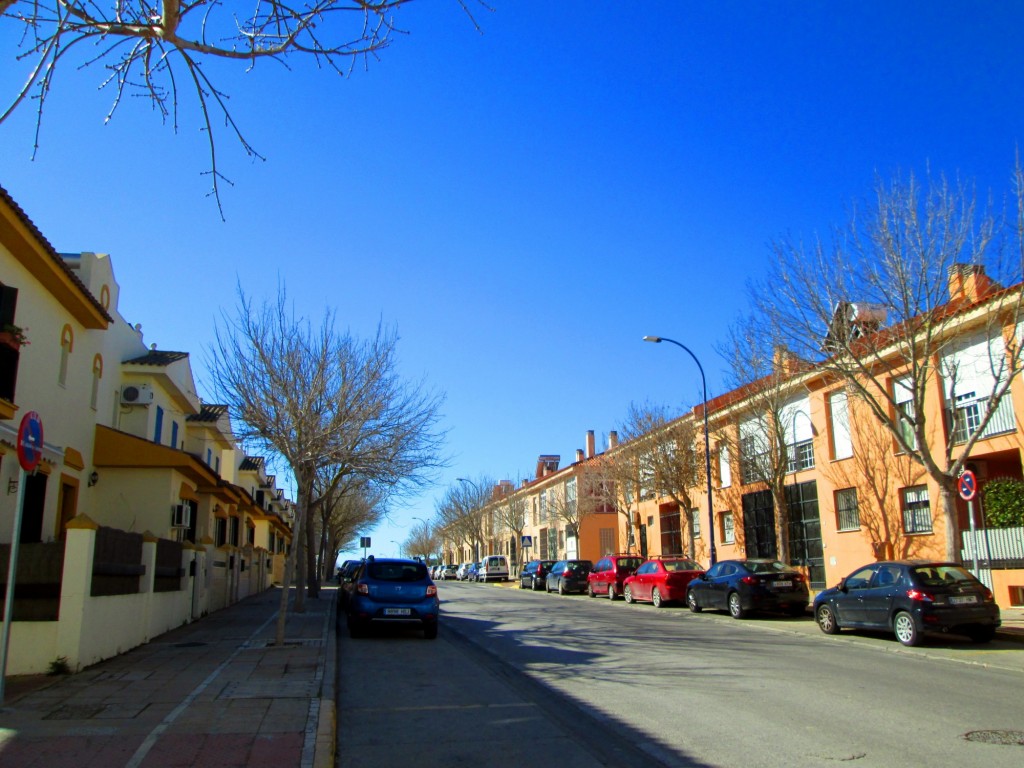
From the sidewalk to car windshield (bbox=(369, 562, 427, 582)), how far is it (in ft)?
10.1

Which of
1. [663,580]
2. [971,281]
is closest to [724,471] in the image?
[663,580]

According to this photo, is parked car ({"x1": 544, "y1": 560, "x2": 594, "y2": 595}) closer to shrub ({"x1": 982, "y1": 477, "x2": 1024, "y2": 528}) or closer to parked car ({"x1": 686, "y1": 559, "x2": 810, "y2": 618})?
parked car ({"x1": 686, "y1": 559, "x2": 810, "y2": 618})

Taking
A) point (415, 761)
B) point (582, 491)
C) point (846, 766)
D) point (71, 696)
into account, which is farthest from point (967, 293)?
point (582, 491)

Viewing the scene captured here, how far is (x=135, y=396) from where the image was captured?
21.1 m

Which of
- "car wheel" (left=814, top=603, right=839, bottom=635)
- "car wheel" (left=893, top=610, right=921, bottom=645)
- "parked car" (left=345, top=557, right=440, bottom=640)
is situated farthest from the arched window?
"car wheel" (left=893, top=610, right=921, bottom=645)

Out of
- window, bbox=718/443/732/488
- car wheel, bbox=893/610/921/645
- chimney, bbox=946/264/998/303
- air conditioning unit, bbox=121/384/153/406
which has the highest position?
chimney, bbox=946/264/998/303

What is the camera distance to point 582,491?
151ft

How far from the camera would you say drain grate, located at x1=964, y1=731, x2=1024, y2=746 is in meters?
7.09

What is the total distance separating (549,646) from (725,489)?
18812 millimetres

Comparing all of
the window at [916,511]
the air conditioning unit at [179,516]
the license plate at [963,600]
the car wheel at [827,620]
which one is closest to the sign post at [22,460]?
the air conditioning unit at [179,516]

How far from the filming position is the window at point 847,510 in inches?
971

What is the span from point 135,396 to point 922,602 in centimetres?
1837

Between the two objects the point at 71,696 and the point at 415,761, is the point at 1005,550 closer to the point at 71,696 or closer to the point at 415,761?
the point at 415,761

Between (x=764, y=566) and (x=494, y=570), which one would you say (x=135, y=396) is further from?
(x=494, y=570)
